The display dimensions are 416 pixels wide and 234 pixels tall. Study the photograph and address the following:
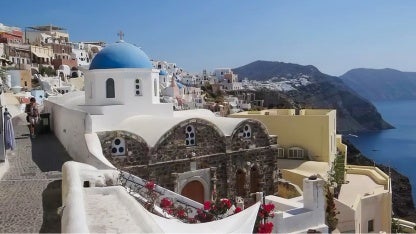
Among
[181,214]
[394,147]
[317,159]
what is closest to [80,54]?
[317,159]

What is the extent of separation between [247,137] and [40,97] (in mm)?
28077

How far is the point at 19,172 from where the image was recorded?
10.2m

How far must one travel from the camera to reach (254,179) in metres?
15.9

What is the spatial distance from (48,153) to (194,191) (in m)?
4.86

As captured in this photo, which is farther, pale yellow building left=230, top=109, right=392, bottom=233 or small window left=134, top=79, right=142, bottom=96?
pale yellow building left=230, top=109, right=392, bottom=233

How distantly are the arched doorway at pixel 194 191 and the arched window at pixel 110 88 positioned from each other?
4.19 metres

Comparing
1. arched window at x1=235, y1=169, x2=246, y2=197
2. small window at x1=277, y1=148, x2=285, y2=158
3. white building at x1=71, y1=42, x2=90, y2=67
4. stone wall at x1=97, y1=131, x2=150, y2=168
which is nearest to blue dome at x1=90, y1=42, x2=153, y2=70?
stone wall at x1=97, y1=131, x2=150, y2=168

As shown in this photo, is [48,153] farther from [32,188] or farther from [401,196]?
[401,196]

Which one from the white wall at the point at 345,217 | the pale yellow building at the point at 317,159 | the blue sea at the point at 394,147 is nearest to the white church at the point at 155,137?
the white wall at the point at 345,217

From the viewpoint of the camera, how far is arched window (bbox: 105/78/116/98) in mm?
15195

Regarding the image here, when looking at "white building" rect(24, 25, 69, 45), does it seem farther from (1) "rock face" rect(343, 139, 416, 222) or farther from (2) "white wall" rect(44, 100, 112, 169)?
(2) "white wall" rect(44, 100, 112, 169)

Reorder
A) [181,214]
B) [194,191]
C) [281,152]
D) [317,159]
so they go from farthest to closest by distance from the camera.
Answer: [281,152] → [317,159] → [194,191] → [181,214]

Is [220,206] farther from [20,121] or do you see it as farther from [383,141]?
[383,141]

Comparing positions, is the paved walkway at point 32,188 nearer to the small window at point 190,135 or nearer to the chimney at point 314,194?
the small window at point 190,135
